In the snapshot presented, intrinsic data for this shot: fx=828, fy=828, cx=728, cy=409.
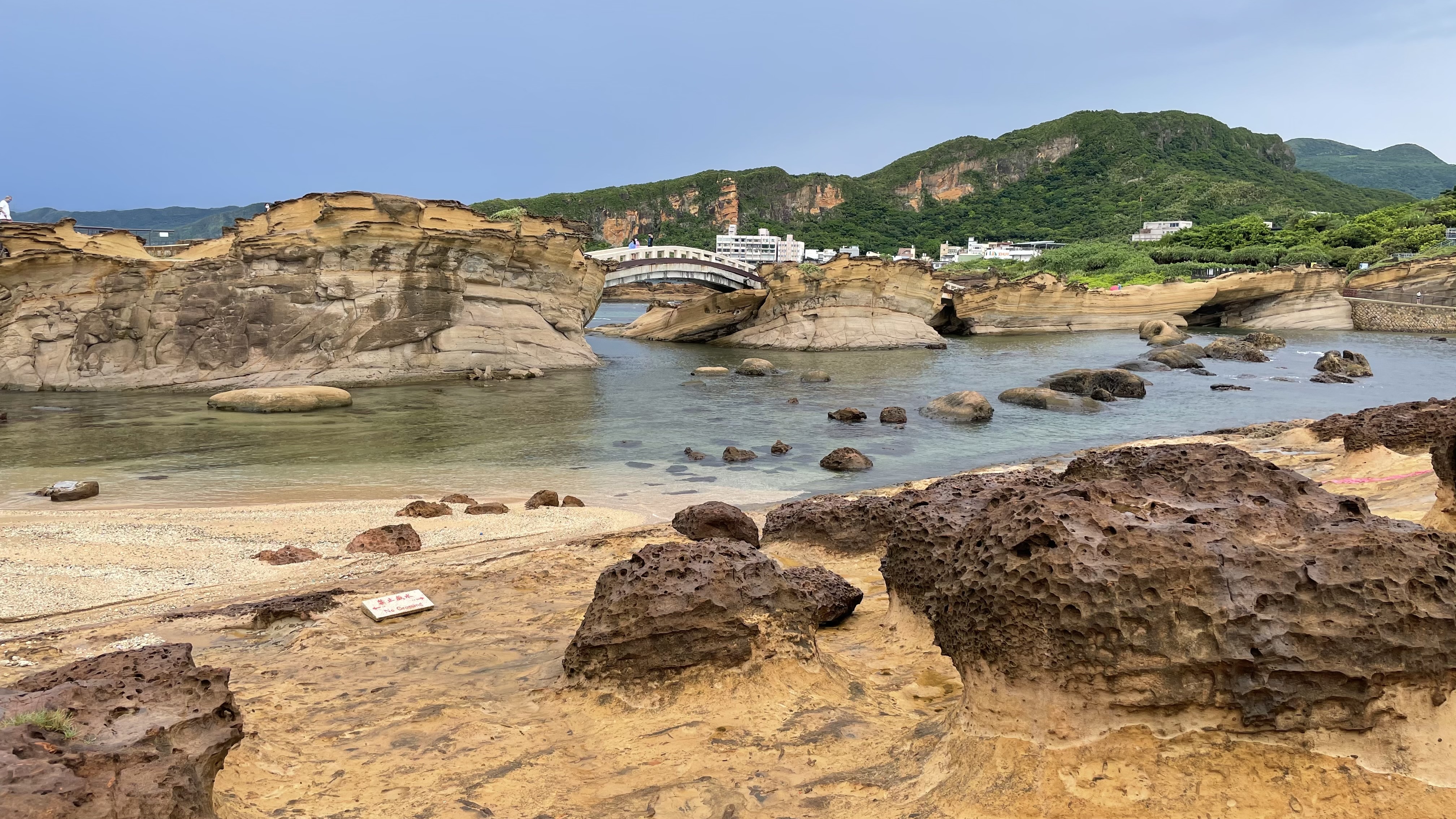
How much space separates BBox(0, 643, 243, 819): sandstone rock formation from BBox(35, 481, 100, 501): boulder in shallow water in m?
8.45

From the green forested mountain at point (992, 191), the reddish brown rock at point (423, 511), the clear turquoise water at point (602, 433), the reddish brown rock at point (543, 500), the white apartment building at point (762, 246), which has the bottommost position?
the clear turquoise water at point (602, 433)

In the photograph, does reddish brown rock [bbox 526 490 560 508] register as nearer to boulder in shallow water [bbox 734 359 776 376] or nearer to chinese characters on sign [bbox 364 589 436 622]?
chinese characters on sign [bbox 364 589 436 622]

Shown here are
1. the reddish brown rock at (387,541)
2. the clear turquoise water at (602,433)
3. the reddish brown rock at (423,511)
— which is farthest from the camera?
the clear turquoise water at (602,433)

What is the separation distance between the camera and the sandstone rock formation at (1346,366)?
23.6m

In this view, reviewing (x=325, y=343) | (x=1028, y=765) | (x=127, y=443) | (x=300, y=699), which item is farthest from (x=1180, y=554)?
(x=325, y=343)

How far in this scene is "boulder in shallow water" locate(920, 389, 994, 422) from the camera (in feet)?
56.0

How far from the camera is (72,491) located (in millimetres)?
9945

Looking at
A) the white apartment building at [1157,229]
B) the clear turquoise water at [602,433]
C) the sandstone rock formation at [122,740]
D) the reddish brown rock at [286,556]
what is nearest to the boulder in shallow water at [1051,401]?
the clear turquoise water at [602,433]

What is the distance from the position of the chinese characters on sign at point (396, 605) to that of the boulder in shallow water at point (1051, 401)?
15930 mm

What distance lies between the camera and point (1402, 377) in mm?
23578

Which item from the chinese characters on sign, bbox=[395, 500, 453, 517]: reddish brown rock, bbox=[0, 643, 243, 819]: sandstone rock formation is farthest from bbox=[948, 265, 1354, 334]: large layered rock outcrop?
bbox=[0, 643, 243, 819]: sandstone rock formation

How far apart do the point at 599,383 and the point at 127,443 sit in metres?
12.1

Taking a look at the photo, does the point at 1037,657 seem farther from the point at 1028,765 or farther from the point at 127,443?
the point at 127,443

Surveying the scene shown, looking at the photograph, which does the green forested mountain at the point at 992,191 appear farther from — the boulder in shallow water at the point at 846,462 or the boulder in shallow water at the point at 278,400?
the boulder in shallow water at the point at 846,462
